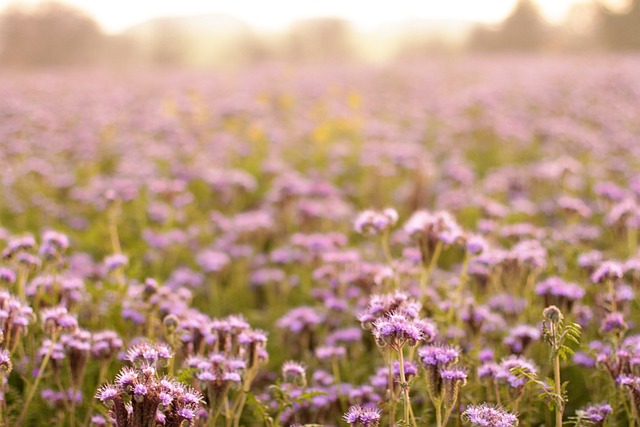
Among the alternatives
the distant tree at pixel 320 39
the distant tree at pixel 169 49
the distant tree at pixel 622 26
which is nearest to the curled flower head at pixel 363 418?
the distant tree at pixel 169 49

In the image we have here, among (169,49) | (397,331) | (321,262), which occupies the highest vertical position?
(169,49)

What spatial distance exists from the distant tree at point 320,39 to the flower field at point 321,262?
112 feet

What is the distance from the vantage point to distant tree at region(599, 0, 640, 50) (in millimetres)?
41781

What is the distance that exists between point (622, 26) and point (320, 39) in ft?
67.9

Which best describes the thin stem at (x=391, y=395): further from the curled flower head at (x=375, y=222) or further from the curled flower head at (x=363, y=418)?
the curled flower head at (x=375, y=222)

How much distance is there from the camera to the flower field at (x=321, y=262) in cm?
314

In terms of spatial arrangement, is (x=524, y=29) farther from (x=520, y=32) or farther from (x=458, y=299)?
(x=458, y=299)

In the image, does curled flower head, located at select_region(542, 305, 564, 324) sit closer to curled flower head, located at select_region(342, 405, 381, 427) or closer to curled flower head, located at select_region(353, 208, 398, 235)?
curled flower head, located at select_region(342, 405, 381, 427)

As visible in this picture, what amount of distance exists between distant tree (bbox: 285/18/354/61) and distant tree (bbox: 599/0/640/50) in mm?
17005

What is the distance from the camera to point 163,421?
2582 mm

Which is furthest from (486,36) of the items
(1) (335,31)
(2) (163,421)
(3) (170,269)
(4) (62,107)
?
(2) (163,421)

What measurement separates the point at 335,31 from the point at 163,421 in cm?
5238

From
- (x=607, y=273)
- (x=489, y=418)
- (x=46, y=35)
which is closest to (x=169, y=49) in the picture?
(x=46, y=35)

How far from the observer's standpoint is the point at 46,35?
40.6 meters
